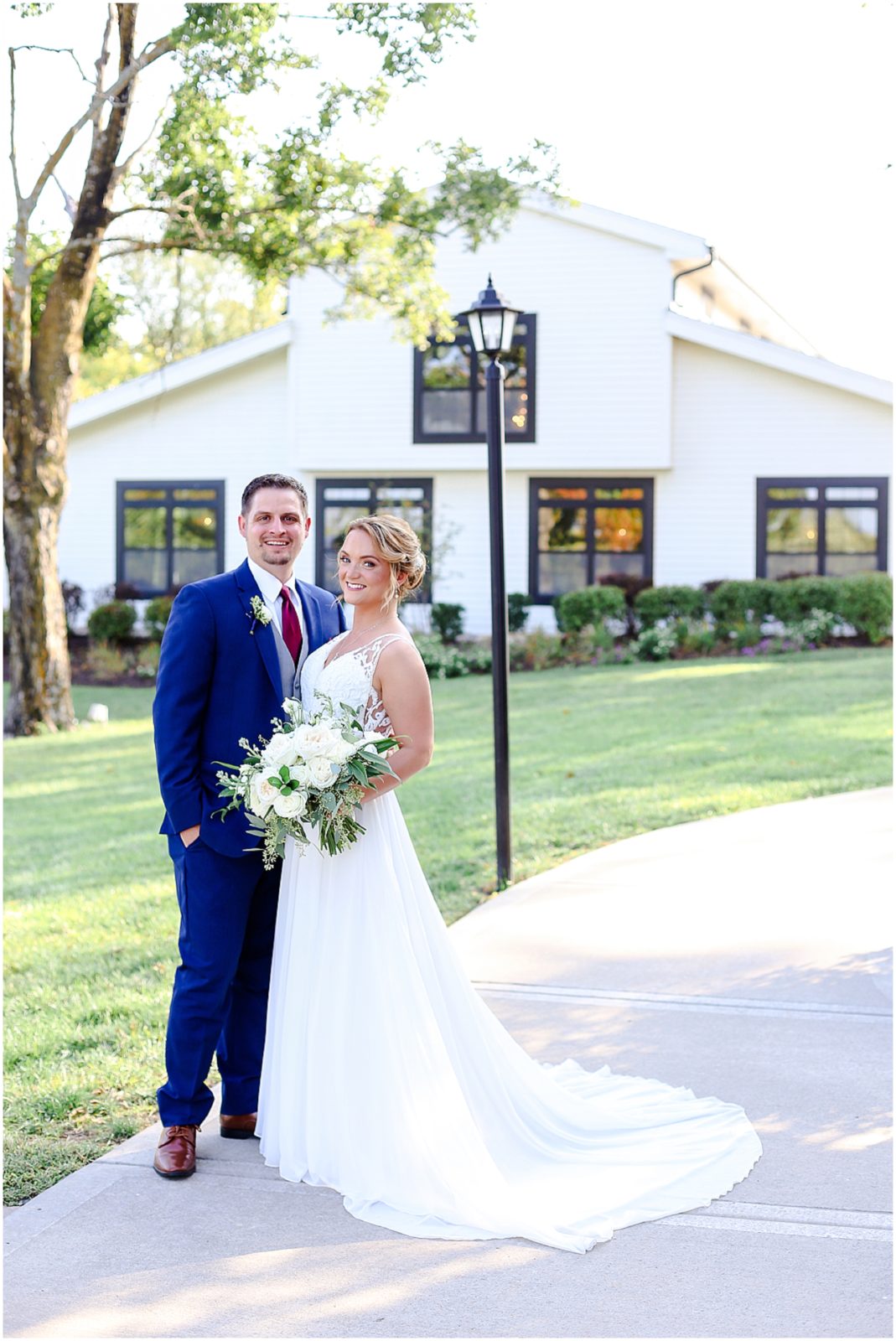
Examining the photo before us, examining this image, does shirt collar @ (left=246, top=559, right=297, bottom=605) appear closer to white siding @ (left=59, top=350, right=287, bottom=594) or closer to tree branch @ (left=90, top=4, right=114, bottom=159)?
tree branch @ (left=90, top=4, right=114, bottom=159)

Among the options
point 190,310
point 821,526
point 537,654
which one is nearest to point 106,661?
point 537,654

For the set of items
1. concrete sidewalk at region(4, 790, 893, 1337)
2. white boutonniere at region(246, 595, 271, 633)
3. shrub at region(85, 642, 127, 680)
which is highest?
white boutonniere at region(246, 595, 271, 633)

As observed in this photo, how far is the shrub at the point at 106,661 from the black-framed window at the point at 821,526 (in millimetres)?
10606

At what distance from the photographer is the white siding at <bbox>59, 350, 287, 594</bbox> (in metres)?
24.1

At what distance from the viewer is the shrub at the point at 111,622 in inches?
897

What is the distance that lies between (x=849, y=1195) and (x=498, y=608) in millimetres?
4415

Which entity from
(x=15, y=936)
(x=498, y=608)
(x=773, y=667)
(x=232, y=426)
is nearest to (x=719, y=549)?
(x=773, y=667)

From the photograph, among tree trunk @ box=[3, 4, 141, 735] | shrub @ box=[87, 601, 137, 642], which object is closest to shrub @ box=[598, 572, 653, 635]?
shrub @ box=[87, 601, 137, 642]

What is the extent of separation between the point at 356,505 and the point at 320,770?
20.0 metres

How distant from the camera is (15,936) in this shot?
7270mm

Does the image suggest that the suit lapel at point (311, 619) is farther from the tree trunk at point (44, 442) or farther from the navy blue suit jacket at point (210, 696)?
the tree trunk at point (44, 442)

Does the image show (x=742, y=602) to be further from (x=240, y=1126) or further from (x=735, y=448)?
(x=240, y=1126)

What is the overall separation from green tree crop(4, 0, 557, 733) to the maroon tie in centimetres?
957

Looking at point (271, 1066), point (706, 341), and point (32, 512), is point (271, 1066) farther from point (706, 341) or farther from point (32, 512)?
point (706, 341)
